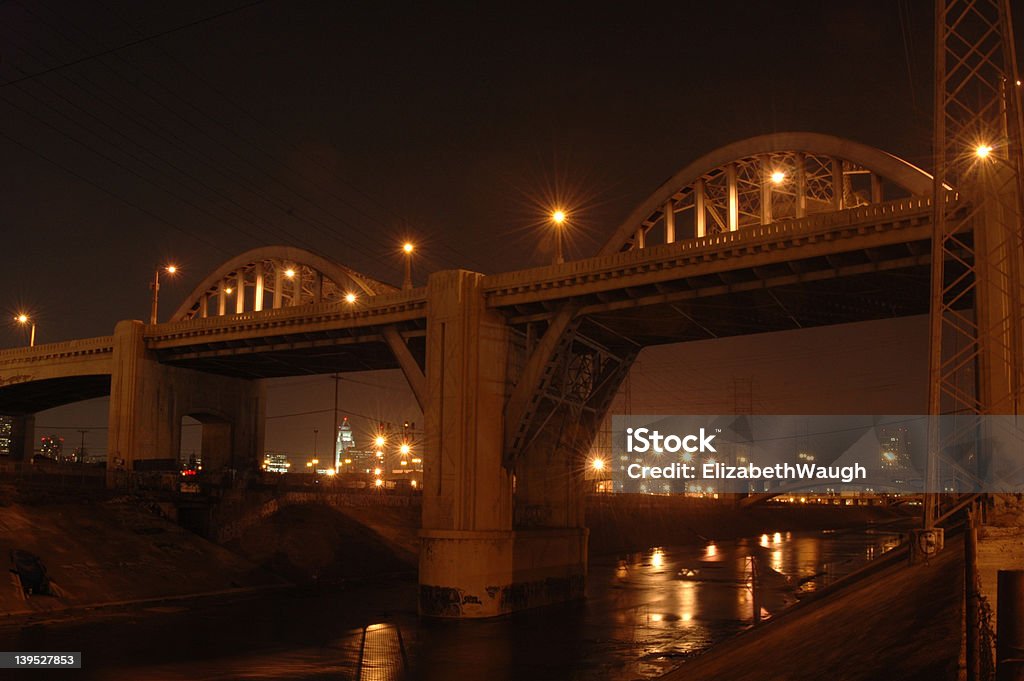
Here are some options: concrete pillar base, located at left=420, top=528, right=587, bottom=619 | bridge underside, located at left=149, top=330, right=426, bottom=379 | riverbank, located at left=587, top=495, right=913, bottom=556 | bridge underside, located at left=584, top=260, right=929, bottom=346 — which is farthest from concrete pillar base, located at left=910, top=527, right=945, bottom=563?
riverbank, located at left=587, top=495, right=913, bottom=556

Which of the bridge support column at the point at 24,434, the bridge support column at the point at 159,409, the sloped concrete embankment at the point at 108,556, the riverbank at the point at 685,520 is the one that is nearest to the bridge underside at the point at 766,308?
the sloped concrete embankment at the point at 108,556

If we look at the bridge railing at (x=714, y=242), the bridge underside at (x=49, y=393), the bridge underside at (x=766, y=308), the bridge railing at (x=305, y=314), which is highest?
the bridge railing at (x=714, y=242)

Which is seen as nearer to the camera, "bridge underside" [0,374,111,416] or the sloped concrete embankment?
the sloped concrete embankment

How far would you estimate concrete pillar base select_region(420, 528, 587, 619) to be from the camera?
3922 cm

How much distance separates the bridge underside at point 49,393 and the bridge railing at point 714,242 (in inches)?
1401

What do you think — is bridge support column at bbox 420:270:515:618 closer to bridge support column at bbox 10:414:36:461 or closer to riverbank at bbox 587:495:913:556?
riverbank at bbox 587:495:913:556

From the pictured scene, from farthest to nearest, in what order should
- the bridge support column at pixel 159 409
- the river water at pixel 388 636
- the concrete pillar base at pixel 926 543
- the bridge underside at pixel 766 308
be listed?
the bridge support column at pixel 159 409 → the bridge underside at pixel 766 308 → the river water at pixel 388 636 → the concrete pillar base at pixel 926 543

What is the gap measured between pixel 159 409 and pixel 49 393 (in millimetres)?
20302

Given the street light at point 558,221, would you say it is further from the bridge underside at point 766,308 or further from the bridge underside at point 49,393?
the bridge underside at point 49,393

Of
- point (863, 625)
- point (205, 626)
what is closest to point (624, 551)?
point (205, 626)

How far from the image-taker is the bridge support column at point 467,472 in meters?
39.5

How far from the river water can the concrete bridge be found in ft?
10.5

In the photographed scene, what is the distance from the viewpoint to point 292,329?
163ft

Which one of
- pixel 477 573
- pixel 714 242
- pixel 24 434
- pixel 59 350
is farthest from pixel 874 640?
pixel 24 434
